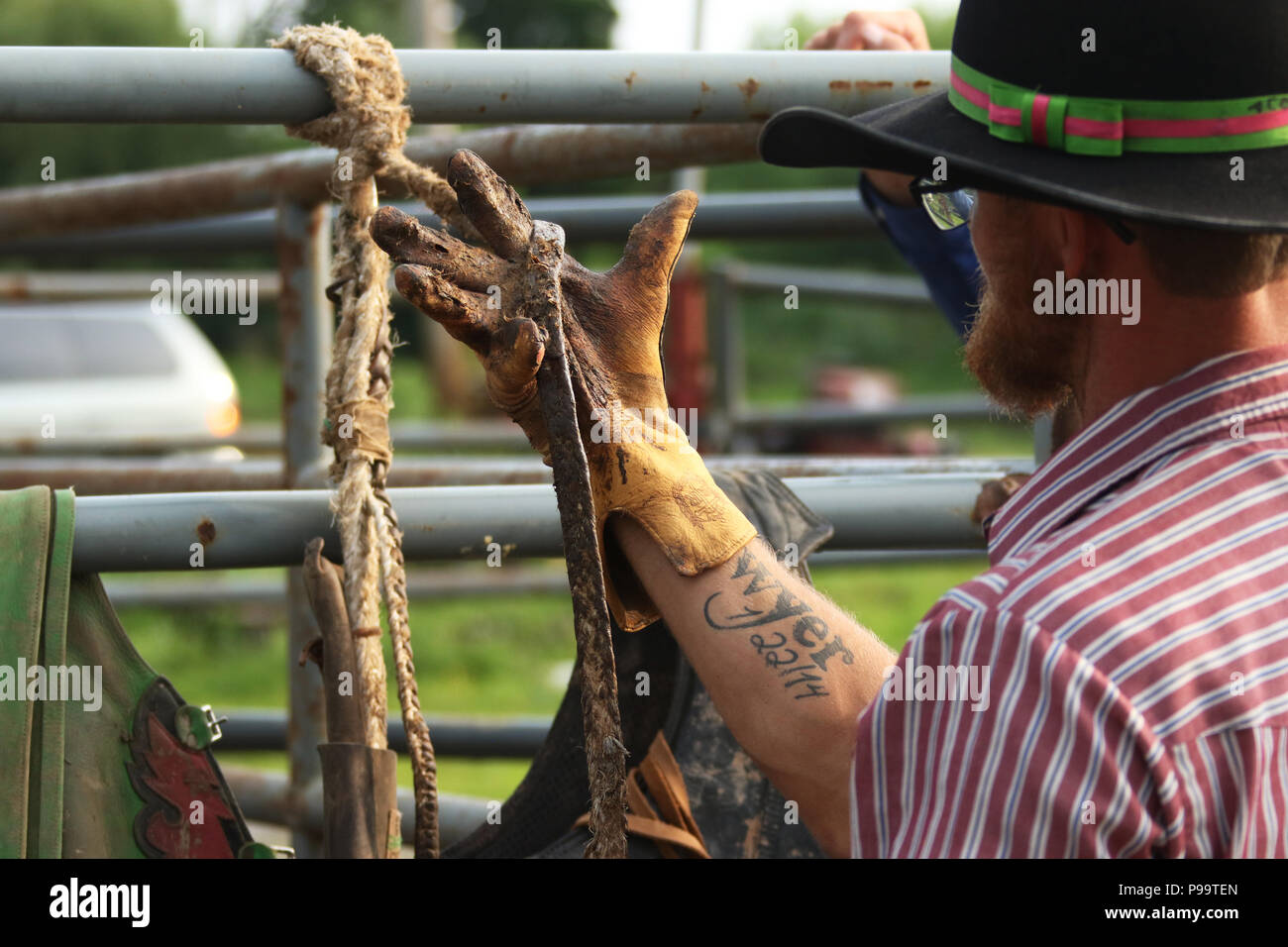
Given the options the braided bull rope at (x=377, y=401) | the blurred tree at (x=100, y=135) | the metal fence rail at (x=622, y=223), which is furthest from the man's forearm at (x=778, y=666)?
the blurred tree at (x=100, y=135)

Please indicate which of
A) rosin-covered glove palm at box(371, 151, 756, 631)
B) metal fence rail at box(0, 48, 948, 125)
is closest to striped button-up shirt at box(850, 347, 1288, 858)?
rosin-covered glove palm at box(371, 151, 756, 631)

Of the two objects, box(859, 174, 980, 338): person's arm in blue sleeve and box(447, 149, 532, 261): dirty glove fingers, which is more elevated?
box(859, 174, 980, 338): person's arm in blue sleeve

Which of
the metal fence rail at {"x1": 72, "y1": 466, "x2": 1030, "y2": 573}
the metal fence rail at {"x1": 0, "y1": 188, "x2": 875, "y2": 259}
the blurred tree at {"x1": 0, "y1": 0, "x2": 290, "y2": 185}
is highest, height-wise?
the blurred tree at {"x1": 0, "y1": 0, "x2": 290, "y2": 185}

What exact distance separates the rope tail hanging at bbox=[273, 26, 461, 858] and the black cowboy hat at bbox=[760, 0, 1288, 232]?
18.1 inches

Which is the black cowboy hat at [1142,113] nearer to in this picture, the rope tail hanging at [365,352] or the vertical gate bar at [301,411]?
the rope tail hanging at [365,352]

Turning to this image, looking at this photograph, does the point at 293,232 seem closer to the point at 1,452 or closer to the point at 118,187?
the point at 118,187

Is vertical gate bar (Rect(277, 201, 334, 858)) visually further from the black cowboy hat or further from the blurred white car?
the blurred white car

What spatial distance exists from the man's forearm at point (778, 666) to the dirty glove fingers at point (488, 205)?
0.26 m

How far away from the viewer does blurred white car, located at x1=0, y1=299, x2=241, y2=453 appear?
29.2 ft

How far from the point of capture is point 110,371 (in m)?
9.33

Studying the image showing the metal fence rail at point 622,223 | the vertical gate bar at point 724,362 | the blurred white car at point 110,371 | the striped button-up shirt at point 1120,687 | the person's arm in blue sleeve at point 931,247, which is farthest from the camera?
the blurred white car at point 110,371

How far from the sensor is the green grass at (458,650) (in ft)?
19.1
